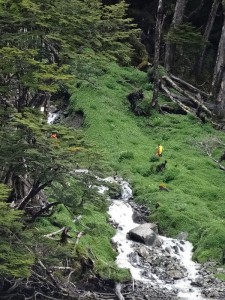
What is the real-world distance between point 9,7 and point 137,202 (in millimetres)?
8721

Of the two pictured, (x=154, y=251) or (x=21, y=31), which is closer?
(x=21, y=31)

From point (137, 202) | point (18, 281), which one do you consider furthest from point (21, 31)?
point (137, 202)

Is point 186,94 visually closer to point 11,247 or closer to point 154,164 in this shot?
point 154,164

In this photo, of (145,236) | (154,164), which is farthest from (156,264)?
(154,164)

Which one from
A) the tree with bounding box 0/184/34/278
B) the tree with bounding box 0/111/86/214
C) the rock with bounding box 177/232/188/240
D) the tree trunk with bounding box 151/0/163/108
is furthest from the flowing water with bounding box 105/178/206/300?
the tree trunk with bounding box 151/0/163/108

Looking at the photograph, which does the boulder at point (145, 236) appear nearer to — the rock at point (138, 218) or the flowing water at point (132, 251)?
the flowing water at point (132, 251)

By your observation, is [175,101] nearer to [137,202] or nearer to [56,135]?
[137,202]

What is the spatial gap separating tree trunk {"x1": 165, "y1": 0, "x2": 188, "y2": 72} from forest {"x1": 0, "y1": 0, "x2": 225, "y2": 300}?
0.29ft

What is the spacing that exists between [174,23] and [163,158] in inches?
397

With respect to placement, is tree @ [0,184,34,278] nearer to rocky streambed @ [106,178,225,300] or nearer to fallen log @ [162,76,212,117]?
rocky streambed @ [106,178,225,300]

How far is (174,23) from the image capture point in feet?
104

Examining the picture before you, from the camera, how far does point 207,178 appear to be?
2308 centimetres

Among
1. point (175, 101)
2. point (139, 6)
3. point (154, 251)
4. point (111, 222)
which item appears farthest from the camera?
point (139, 6)

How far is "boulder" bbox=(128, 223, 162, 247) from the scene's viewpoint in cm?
1869
